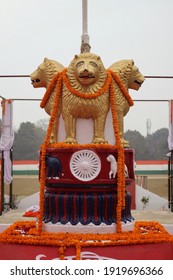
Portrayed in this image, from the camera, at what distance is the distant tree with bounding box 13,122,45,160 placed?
23.1 meters

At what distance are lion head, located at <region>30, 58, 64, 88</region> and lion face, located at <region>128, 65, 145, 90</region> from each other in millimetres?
1215

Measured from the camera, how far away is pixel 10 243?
4.85m

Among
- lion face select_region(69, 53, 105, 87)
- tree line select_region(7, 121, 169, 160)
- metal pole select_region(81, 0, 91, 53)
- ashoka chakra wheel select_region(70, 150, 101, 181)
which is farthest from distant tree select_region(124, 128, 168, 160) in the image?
ashoka chakra wheel select_region(70, 150, 101, 181)

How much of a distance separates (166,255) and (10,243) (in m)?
2.14

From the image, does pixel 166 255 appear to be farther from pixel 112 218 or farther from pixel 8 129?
pixel 8 129

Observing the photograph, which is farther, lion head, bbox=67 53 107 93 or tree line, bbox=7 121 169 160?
tree line, bbox=7 121 169 160

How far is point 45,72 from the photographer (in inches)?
240

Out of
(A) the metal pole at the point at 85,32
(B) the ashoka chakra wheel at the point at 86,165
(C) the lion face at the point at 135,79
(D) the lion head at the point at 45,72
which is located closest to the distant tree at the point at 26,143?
(D) the lion head at the point at 45,72

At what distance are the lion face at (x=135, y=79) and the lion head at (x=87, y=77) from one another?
0.66 m

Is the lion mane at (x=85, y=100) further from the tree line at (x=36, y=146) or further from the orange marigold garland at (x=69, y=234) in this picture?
the tree line at (x=36, y=146)

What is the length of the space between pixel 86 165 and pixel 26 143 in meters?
19.4

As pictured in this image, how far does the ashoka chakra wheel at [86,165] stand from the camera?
5.22 meters

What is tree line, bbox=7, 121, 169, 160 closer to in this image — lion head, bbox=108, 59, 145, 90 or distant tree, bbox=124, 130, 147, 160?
distant tree, bbox=124, 130, 147, 160

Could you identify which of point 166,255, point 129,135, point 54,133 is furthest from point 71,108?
point 129,135
